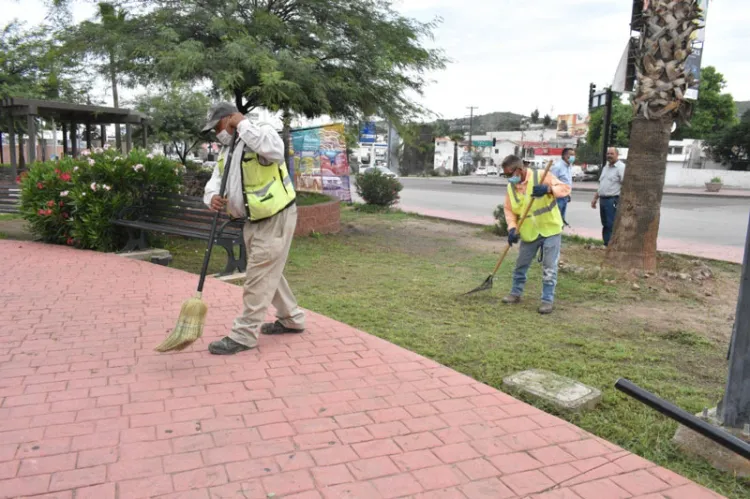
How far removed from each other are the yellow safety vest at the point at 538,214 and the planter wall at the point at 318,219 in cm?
537

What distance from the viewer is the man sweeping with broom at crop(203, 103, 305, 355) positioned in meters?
4.16

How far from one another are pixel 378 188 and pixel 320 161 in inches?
123

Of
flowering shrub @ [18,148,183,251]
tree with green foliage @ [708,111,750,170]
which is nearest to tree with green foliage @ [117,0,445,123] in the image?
flowering shrub @ [18,148,183,251]

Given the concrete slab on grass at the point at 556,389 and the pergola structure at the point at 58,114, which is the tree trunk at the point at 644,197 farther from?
the pergola structure at the point at 58,114

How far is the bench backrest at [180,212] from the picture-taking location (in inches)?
291

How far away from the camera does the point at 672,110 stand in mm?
7621

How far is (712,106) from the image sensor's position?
4856 cm

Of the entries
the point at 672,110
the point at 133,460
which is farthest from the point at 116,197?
the point at 672,110

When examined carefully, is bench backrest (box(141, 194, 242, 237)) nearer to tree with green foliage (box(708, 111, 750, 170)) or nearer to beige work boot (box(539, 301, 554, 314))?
beige work boot (box(539, 301, 554, 314))

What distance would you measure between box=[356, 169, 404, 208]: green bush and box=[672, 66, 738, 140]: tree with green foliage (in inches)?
1537

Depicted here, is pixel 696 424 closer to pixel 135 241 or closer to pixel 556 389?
pixel 556 389

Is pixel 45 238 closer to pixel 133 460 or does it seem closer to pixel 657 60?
pixel 133 460

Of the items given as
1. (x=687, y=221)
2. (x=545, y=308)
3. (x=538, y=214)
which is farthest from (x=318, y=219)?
(x=687, y=221)

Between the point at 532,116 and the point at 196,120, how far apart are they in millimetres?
99560
